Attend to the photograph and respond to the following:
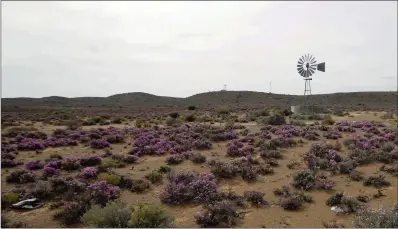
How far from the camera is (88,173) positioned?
18.6 metres

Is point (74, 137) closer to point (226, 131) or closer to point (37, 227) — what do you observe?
point (226, 131)

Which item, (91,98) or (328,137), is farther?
(91,98)

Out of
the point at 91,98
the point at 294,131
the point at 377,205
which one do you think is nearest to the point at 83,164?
the point at 377,205

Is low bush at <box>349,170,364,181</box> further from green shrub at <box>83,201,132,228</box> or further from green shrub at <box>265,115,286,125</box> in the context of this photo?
green shrub at <box>265,115,286,125</box>

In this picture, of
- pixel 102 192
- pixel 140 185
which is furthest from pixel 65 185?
pixel 140 185

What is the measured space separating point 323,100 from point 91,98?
322 feet

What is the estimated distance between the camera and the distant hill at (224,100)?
11856 centimetres

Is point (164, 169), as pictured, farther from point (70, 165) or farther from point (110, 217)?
point (110, 217)

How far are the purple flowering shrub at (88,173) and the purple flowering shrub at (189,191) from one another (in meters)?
4.30

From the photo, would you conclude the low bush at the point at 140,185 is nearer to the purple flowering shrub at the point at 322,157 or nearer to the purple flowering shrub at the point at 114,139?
the purple flowering shrub at the point at 322,157

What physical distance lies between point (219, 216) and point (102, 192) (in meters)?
5.47

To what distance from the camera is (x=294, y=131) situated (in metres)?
30.7

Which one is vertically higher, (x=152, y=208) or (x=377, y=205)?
(x=152, y=208)

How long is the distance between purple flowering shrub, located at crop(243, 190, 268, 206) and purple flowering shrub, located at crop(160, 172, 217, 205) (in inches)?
61.8
